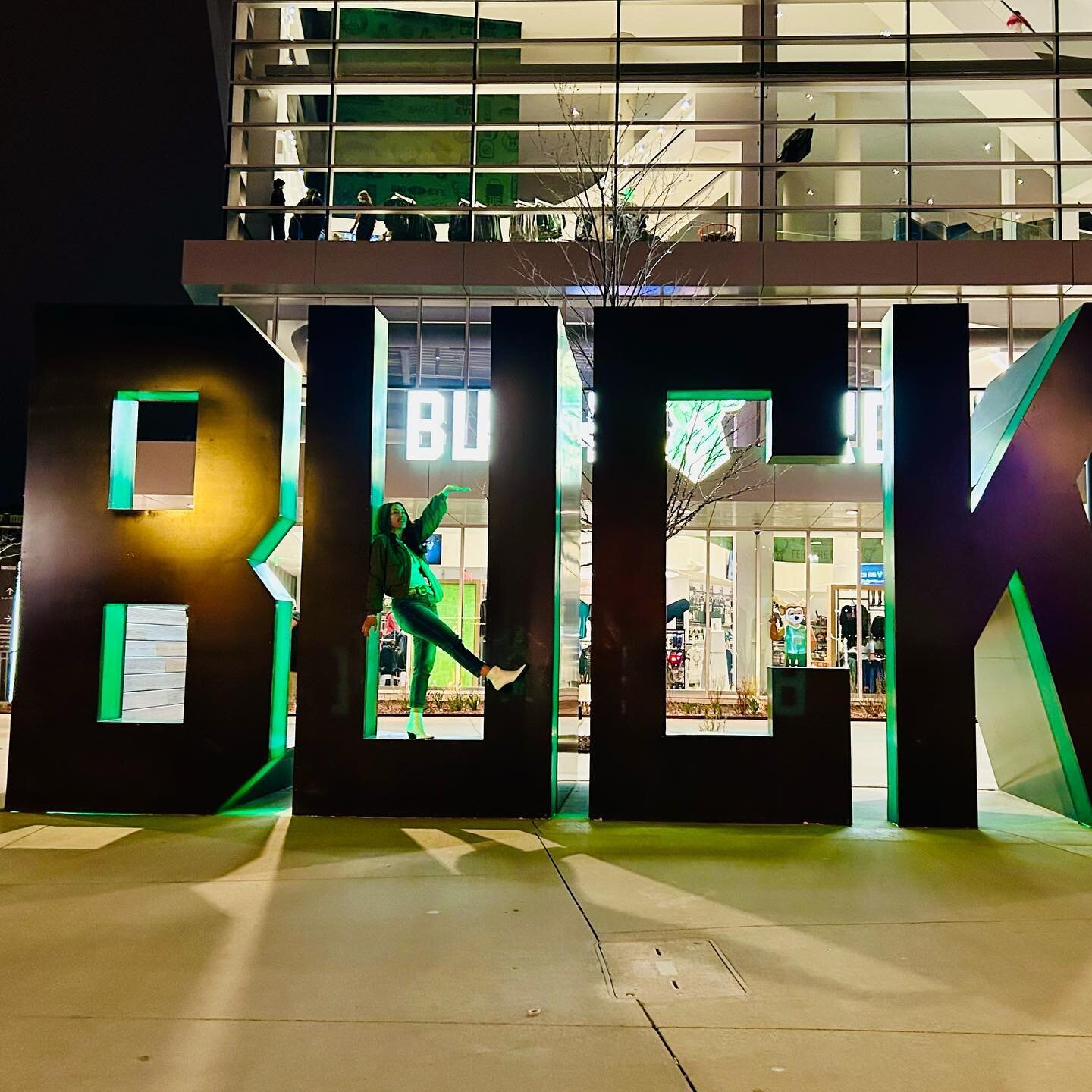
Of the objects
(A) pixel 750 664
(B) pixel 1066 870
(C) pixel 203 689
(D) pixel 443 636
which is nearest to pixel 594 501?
(D) pixel 443 636

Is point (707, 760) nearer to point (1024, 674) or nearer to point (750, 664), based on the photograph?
point (1024, 674)

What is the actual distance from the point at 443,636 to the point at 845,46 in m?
17.0

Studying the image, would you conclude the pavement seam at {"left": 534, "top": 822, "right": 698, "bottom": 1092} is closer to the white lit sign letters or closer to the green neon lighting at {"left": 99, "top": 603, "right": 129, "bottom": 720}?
the green neon lighting at {"left": 99, "top": 603, "right": 129, "bottom": 720}

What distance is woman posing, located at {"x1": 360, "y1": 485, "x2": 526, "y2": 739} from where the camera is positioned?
7977 millimetres

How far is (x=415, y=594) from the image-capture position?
811 centimetres

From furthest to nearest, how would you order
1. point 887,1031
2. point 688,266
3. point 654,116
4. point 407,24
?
point 654,116
point 407,24
point 688,266
point 887,1031

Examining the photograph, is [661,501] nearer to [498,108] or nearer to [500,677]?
[500,677]

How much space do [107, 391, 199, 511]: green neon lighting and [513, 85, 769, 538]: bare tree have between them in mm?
6940

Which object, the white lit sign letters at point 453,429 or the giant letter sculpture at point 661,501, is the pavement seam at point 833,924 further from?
the white lit sign letters at point 453,429

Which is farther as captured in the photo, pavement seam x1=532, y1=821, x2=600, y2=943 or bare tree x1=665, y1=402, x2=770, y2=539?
bare tree x1=665, y1=402, x2=770, y2=539

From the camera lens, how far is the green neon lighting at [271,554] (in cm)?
809

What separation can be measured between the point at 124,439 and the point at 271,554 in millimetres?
1550

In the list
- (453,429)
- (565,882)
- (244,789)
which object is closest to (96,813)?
(244,789)

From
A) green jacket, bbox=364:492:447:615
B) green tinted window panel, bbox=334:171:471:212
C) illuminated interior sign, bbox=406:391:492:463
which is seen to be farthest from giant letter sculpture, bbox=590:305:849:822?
green tinted window panel, bbox=334:171:471:212
